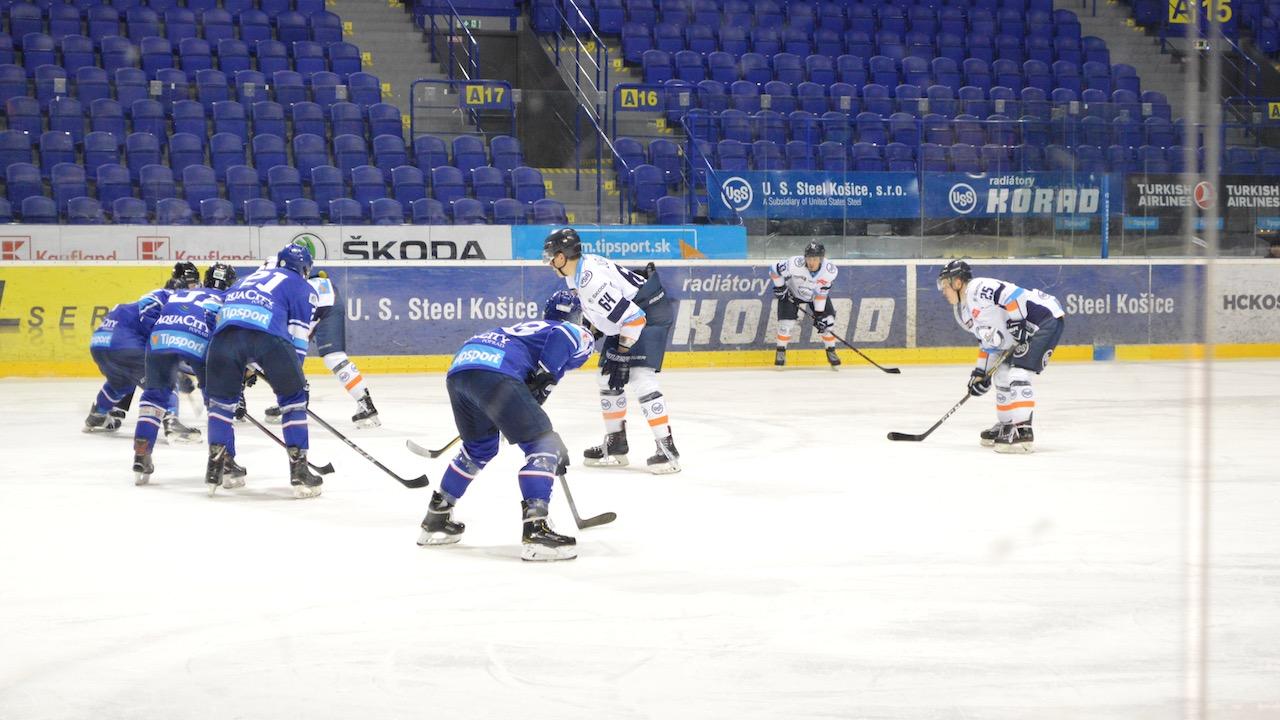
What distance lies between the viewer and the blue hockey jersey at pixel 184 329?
693 cm

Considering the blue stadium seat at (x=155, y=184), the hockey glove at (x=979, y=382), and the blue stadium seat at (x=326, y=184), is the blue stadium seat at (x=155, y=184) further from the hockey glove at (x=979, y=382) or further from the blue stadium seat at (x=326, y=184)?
the hockey glove at (x=979, y=382)

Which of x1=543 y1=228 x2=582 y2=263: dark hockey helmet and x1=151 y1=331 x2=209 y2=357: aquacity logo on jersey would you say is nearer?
x1=543 y1=228 x2=582 y2=263: dark hockey helmet

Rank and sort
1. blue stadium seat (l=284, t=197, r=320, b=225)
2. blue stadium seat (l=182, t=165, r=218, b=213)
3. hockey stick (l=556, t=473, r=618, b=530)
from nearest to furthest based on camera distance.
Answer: hockey stick (l=556, t=473, r=618, b=530), blue stadium seat (l=284, t=197, r=320, b=225), blue stadium seat (l=182, t=165, r=218, b=213)

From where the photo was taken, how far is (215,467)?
20.9ft

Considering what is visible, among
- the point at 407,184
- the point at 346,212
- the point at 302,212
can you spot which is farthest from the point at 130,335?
the point at 407,184

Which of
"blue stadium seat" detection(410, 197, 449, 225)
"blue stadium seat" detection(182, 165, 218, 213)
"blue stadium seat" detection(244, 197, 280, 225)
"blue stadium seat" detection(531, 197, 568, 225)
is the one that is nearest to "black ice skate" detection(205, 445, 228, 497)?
"blue stadium seat" detection(244, 197, 280, 225)

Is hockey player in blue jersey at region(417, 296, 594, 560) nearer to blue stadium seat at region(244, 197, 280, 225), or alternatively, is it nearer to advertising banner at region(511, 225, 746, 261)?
blue stadium seat at region(244, 197, 280, 225)

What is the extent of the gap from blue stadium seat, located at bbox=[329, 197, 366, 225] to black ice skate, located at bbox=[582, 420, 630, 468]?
663 cm

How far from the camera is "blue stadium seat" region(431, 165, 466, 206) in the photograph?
566 inches

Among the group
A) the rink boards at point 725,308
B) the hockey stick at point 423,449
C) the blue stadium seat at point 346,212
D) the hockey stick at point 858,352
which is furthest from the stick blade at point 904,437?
the blue stadium seat at point 346,212

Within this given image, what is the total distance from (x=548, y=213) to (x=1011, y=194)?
5.08 metres

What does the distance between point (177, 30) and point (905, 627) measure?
14.4 meters

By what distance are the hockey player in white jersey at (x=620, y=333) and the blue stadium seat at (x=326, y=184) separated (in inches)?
285

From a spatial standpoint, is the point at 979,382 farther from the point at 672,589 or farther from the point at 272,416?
the point at 272,416
